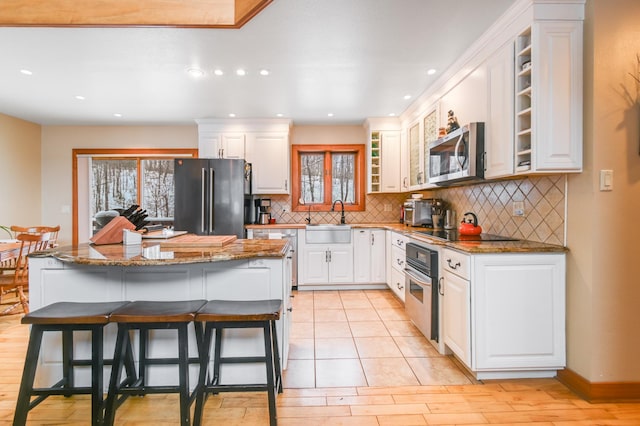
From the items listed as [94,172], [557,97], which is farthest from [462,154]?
[94,172]

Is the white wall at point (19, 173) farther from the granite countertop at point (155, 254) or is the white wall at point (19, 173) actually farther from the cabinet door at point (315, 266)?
the cabinet door at point (315, 266)

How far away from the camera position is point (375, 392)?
7.13ft

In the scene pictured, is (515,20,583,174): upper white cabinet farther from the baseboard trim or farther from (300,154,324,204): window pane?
(300,154,324,204): window pane

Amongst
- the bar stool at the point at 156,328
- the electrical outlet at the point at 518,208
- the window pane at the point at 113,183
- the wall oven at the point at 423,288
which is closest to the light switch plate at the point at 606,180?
the electrical outlet at the point at 518,208

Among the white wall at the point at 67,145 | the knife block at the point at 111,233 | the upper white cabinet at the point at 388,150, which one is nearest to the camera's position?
the knife block at the point at 111,233

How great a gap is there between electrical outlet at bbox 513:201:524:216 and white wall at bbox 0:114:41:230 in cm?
612

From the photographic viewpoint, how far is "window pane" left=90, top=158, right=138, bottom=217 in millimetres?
5422

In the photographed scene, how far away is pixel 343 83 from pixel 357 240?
211 centimetres

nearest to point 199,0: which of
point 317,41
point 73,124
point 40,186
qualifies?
point 317,41

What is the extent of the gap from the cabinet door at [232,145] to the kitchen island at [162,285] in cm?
298

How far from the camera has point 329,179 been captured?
17.8 feet

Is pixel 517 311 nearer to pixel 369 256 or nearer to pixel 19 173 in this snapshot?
pixel 369 256

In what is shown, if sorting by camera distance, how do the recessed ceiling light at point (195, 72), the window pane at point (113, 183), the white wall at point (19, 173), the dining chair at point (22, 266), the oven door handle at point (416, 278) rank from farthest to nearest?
the window pane at point (113, 183)
the white wall at point (19, 173)
the dining chair at point (22, 266)
the recessed ceiling light at point (195, 72)
the oven door handle at point (416, 278)

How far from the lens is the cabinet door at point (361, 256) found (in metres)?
4.73
